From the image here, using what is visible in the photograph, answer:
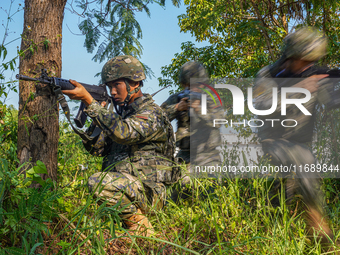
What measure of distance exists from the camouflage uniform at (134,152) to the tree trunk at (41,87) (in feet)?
1.37

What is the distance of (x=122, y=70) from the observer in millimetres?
2996

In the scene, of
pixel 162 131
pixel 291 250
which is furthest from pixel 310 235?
pixel 162 131

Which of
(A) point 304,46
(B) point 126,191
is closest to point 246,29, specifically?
(A) point 304,46

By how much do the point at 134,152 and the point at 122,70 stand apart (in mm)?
827

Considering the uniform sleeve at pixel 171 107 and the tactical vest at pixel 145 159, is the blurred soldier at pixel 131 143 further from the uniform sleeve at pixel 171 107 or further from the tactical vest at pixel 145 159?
the uniform sleeve at pixel 171 107

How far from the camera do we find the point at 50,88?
2.60 meters

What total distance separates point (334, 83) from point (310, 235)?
1.28 meters

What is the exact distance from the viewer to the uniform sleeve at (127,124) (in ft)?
8.29

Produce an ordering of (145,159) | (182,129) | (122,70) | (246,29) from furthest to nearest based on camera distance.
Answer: (246,29)
(182,129)
(122,70)
(145,159)

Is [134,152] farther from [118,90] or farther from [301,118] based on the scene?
[301,118]

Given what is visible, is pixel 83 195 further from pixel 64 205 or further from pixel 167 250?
pixel 167 250

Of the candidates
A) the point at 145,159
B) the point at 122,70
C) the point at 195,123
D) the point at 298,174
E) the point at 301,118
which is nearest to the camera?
the point at 298,174

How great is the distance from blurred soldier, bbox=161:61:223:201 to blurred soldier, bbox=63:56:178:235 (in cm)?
72

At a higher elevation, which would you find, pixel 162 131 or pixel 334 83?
pixel 334 83
